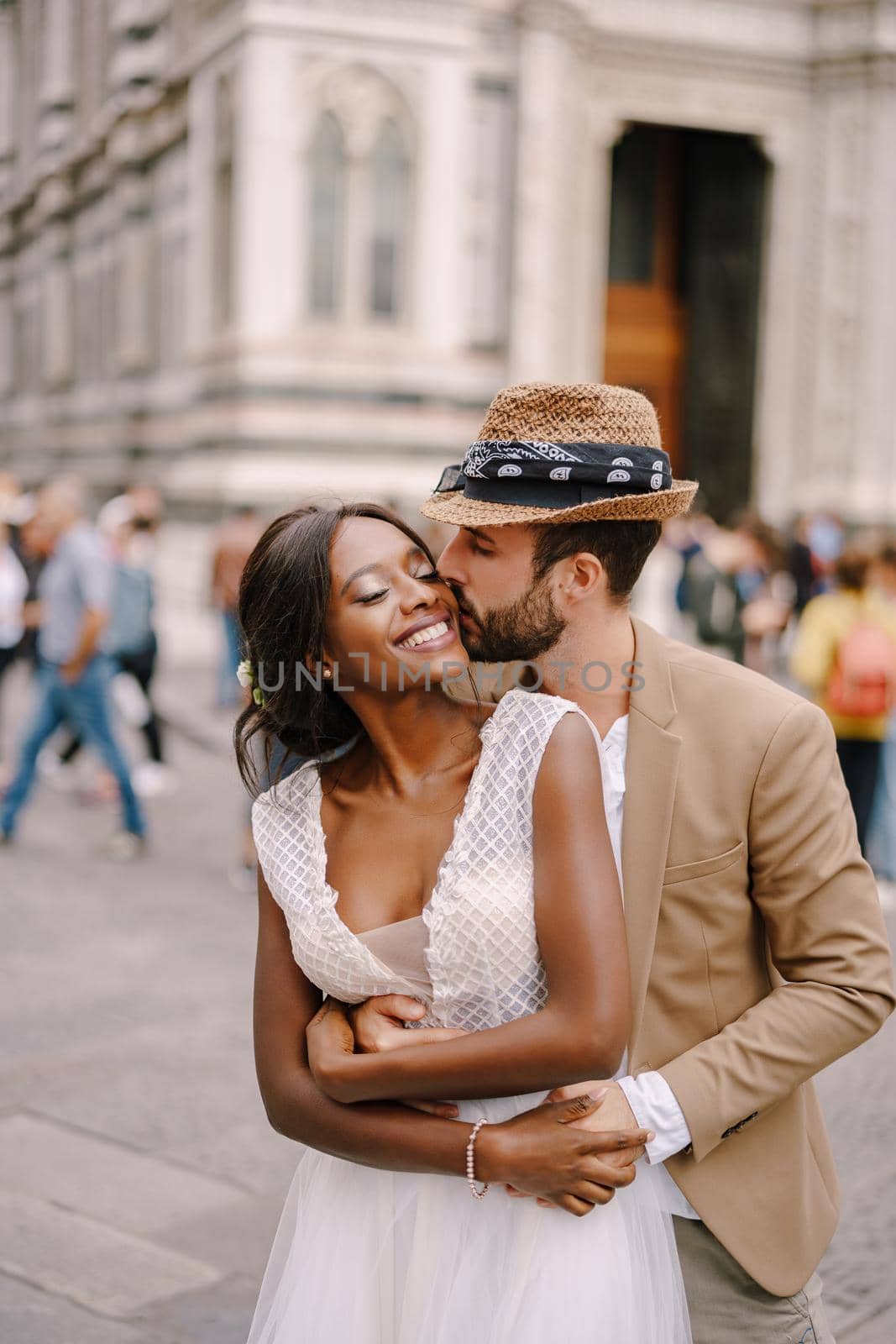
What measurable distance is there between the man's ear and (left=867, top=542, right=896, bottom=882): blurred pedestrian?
19.0 feet

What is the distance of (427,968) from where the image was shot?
1.99 metres

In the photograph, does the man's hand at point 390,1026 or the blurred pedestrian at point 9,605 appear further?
the blurred pedestrian at point 9,605

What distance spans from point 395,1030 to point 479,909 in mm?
214

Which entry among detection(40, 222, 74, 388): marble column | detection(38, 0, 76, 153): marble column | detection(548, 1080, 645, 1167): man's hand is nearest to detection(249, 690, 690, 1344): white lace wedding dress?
detection(548, 1080, 645, 1167): man's hand

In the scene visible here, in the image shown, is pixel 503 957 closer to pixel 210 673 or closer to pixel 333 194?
pixel 210 673

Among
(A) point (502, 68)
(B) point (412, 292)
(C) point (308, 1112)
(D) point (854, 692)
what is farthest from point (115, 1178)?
(A) point (502, 68)

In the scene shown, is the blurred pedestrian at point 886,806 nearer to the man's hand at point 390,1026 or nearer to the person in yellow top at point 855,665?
the person in yellow top at point 855,665

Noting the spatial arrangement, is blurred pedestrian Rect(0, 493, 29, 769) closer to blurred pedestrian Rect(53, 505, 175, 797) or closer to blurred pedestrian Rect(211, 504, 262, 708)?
blurred pedestrian Rect(53, 505, 175, 797)

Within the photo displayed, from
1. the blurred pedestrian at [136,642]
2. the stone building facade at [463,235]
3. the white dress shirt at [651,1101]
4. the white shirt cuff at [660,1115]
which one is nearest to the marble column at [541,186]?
the stone building facade at [463,235]

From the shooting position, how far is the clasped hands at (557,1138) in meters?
1.88

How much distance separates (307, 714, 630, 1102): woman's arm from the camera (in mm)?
1856

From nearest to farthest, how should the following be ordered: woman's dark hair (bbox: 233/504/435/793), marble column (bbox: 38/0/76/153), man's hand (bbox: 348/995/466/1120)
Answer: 1. man's hand (bbox: 348/995/466/1120)
2. woman's dark hair (bbox: 233/504/435/793)
3. marble column (bbox: 38/0/76/153)

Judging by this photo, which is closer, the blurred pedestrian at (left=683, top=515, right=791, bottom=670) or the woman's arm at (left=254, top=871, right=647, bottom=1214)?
the woman's arm at (left=254, top=871, right=647, bottom=1214)

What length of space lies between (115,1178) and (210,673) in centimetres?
1109
